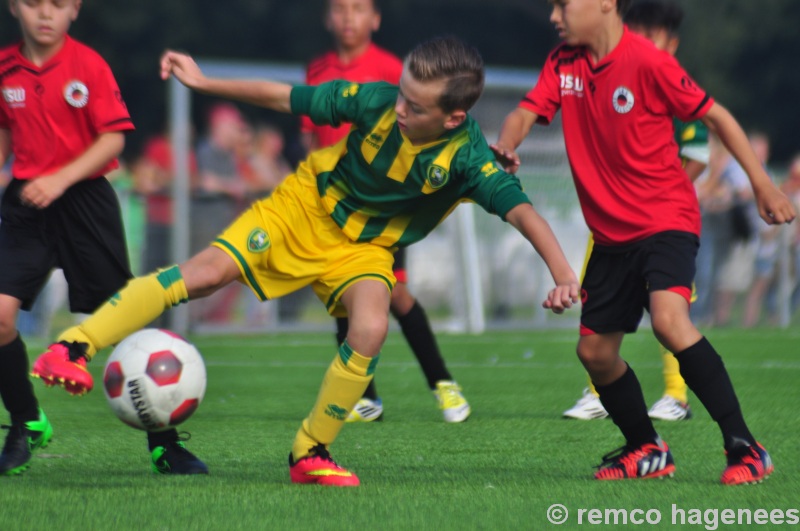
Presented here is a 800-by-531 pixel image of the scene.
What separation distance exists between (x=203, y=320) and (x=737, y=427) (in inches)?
349

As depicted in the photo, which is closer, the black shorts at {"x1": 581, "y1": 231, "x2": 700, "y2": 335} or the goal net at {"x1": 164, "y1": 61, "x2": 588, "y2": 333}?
the black shorts at {"x1": 581, "y1": 231, "x2": 700, "y2": 335}

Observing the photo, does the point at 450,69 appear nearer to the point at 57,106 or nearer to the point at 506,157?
the point at 506,157

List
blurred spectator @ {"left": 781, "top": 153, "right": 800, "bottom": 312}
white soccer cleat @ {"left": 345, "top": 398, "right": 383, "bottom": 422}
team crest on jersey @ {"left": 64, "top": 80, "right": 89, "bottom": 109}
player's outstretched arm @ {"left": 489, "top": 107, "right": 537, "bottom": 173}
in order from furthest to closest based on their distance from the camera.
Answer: blurred spectator @ {"left": 781, "top": 153, "right": 800, "bottom": 312}, white soccer cleat @ {"left": 345, "top": 398, "right": 383, "bottom": 422}, player's outstretched arm @ {"left": 489, "top": 107, "right": 537, "bottom": 173}, team crest on jersey @ {"left": 64, "top": 80, "right": 89, "bottom": 109}

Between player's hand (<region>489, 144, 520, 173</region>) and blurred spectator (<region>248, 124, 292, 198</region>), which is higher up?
player's hand (<region>489, 144, 520, 173</region>)

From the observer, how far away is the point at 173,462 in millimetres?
5238

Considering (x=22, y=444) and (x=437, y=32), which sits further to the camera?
(x=437, y=32)

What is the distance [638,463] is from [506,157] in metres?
1.22

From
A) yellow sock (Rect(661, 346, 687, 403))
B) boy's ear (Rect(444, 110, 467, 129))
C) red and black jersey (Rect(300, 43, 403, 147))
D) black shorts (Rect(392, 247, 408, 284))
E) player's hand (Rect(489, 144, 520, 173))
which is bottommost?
yellow sock (Rect(661, 346, 687, 403))

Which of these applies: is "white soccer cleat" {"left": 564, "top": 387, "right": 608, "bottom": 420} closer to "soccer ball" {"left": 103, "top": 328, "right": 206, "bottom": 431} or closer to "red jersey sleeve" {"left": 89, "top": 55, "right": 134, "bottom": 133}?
"soccer ball" {"left": 103, "top": 328, "right": 206, "bottom": 431}

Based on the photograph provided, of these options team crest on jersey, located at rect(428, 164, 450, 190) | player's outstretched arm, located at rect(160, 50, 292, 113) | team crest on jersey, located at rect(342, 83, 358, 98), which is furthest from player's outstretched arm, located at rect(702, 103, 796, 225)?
player's outstretched arm, located at rect(160, 50, 292, 113)

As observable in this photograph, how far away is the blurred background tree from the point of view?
101ft

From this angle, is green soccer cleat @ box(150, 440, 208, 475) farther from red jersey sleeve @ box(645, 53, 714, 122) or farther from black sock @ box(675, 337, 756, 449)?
red jersey sleeve @ box(645, 53, 714, 122)

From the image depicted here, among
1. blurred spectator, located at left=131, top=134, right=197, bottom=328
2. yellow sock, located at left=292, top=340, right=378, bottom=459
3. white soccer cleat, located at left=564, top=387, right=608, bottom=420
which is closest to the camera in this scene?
yellow sock, located at left=292, top=340, right=378, bottom=459

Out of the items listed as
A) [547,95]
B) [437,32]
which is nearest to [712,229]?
[547,95]
